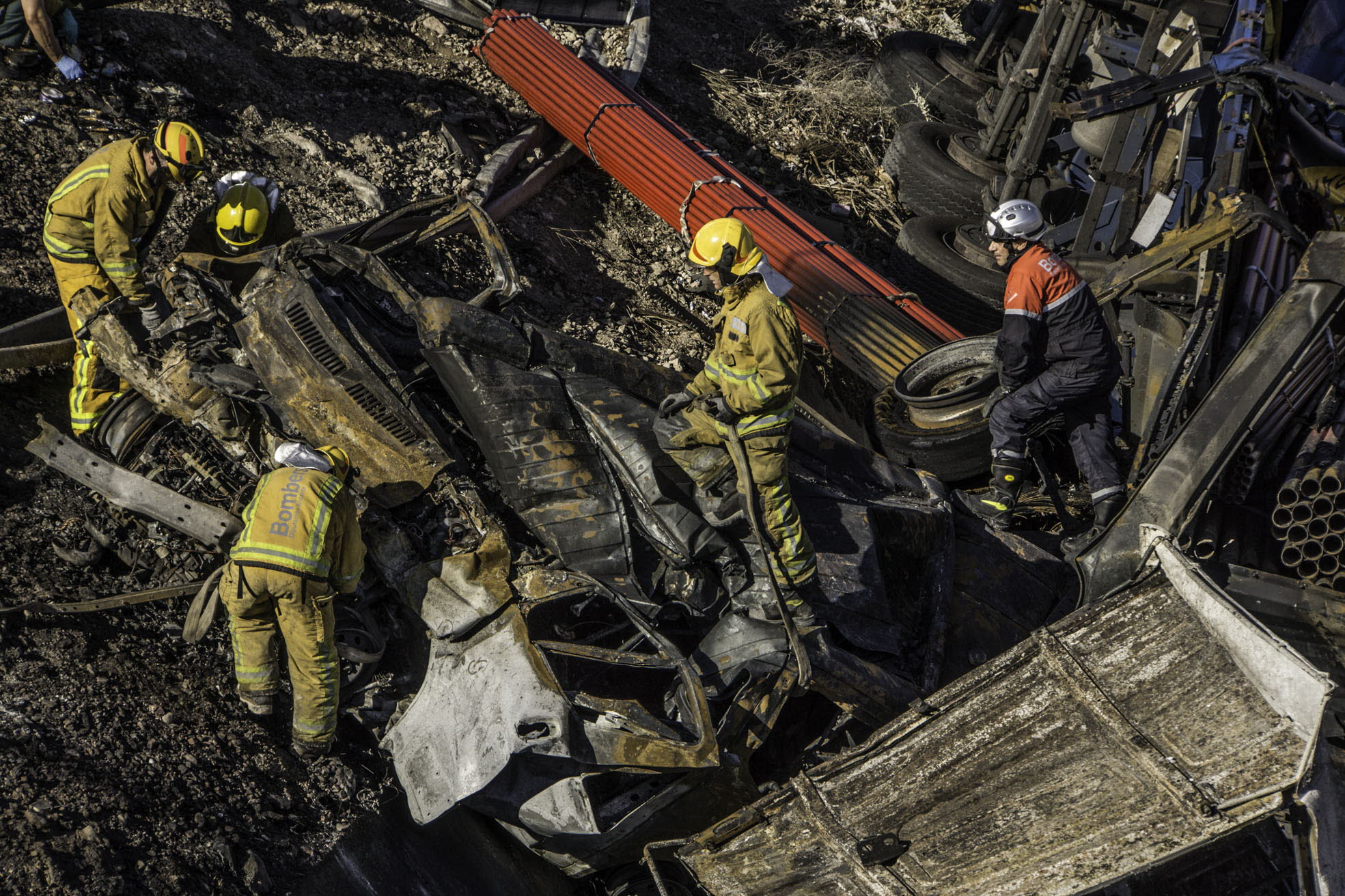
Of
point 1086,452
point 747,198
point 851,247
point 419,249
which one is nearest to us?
point 1086,452

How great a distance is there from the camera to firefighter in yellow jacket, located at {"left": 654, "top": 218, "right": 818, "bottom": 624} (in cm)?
448

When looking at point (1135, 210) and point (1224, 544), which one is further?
point (1135, 210)

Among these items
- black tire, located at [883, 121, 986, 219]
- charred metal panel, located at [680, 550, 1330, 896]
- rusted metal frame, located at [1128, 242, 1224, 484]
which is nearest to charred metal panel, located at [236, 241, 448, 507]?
charred metal panel, located at [680, 550, 1330, 896]

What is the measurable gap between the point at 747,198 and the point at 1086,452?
12.0ft

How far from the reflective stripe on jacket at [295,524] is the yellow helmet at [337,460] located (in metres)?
0.09

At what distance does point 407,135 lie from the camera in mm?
8141

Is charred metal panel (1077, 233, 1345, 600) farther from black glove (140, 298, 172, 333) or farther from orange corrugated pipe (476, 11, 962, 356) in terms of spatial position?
black glove (140, 298, 172, 333)

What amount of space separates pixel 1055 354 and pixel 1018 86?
4.04 meters

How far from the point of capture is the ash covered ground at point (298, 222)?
3.97 metres

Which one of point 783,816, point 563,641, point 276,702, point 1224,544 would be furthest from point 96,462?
point 1224,544

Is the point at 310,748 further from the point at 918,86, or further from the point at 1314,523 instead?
the point at 918,86

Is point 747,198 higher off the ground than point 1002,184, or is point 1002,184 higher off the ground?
point 1002,184

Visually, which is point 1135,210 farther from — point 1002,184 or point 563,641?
point 563,641

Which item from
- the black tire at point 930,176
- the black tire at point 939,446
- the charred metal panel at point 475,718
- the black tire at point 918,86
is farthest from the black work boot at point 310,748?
the black tire at point 918,86
